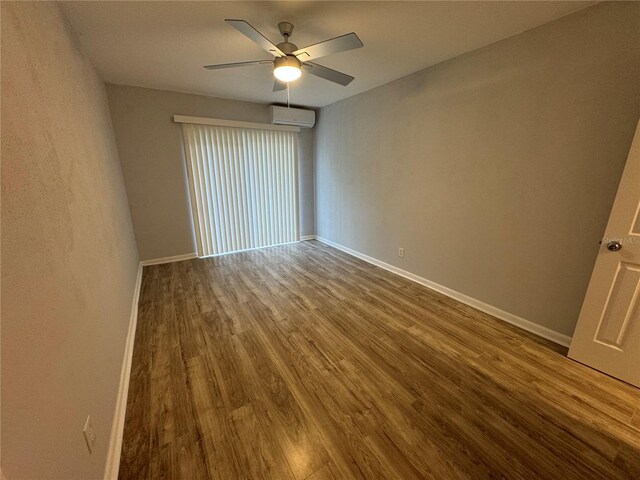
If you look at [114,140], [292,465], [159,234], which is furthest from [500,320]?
[114,140]

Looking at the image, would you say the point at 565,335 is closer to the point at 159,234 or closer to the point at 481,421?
the point at 481,421

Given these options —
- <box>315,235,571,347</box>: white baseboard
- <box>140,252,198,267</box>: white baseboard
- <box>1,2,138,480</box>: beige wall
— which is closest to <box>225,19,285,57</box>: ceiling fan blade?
<box>1,2,138,480</box>: beige wall

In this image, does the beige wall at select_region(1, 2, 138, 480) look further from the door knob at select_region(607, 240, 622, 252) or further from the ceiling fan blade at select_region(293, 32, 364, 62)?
the door knob at select_region(607, 240, 622, 252)

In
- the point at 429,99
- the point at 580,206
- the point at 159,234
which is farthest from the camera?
the point at 159,234

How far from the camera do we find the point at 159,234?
146 inches

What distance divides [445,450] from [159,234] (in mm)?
4007

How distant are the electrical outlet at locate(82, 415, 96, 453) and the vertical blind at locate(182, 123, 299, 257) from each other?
319 centimetres

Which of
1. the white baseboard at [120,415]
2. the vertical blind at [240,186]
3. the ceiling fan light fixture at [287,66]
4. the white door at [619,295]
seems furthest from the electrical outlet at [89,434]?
the vertical blind at [240,186]

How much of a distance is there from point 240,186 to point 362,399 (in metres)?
3.53

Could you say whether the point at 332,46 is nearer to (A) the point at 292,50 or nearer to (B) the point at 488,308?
(A) the point at 292,50

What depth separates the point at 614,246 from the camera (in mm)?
1617

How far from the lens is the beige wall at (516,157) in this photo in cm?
169

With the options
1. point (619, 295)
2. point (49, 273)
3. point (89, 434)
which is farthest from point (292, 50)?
point (619, 295)

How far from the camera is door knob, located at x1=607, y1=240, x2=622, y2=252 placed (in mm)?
1604
